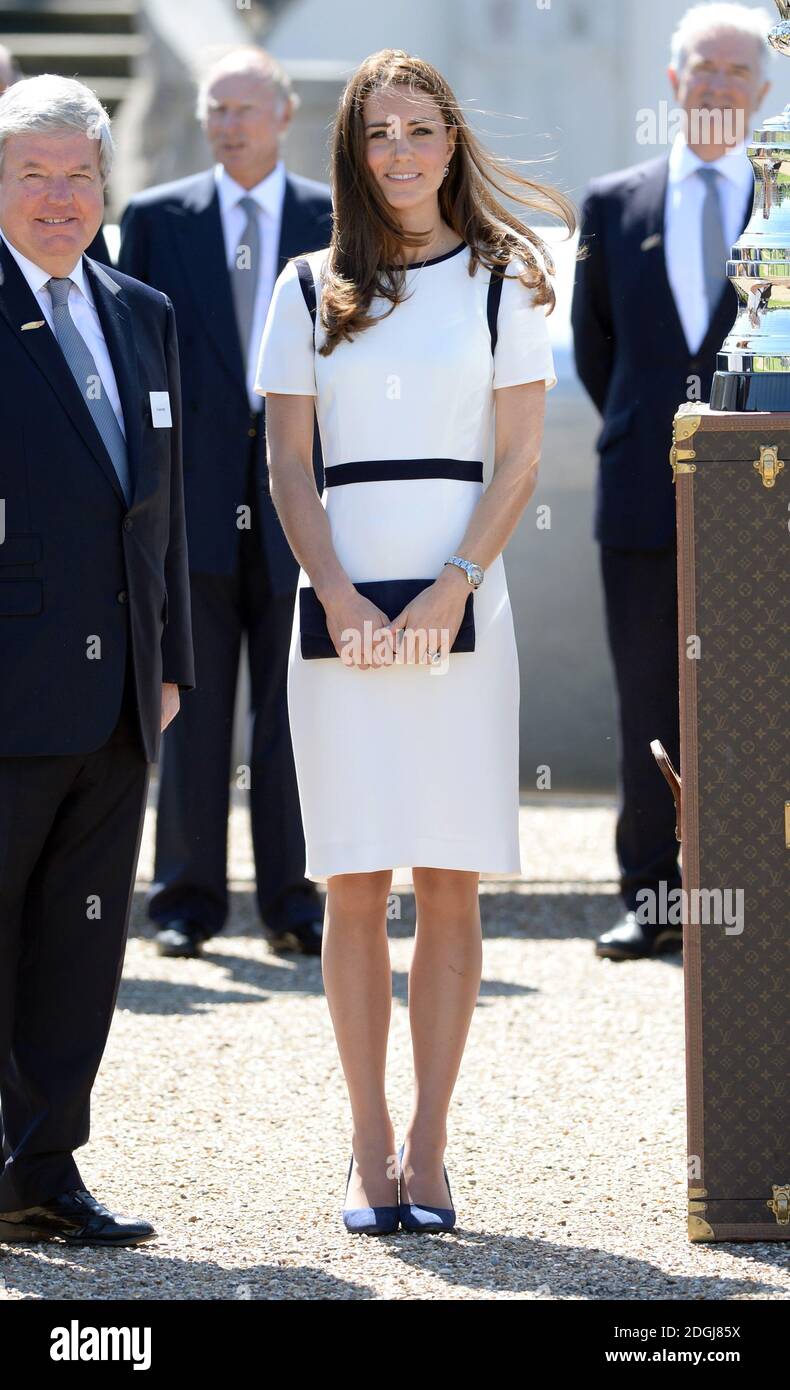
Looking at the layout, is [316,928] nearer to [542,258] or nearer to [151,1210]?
[151,1210]

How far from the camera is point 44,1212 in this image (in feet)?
12.8

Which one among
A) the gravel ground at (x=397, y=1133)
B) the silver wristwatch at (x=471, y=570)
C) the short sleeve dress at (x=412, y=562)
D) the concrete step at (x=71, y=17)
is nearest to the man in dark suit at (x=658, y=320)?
the gravel ground at (x=397, y=1133)

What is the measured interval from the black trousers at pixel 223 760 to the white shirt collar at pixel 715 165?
54.2 inches

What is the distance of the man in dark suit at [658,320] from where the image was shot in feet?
20.4

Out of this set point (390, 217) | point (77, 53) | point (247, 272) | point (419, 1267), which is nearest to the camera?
point (419, 1267)

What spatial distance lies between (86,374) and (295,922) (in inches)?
110

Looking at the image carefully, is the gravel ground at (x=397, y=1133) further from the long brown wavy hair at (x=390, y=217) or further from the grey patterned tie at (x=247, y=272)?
the grey patterned tie at (x=247, y=272)

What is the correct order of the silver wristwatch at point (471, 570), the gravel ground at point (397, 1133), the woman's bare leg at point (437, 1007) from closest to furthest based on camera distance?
1. the gravel ground at point (397, 1133)
2. the silver wristwatch at point (471, 570)
3. the woman's bare leg at point (437, 1007)

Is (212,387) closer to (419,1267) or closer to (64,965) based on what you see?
(64,965)

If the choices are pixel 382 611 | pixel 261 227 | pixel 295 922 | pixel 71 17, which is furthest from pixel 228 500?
pixel 71 17

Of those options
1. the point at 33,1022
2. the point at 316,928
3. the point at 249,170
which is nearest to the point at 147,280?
the point at 249,170

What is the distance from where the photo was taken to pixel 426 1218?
3906mm
